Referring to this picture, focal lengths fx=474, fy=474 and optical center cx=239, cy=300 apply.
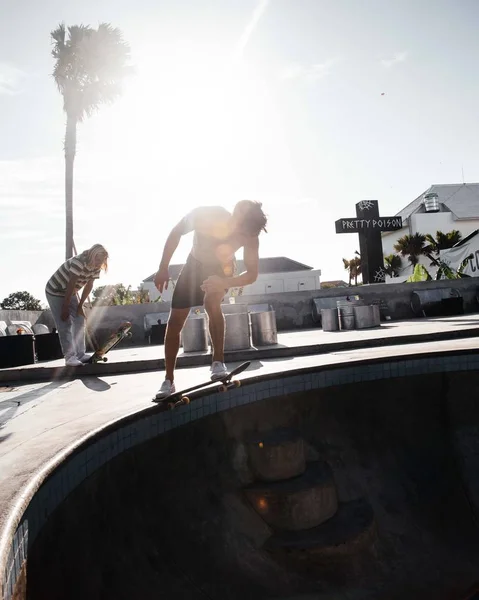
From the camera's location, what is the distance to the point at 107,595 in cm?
220

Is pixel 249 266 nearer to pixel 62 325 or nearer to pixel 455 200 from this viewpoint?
pixel 62 325

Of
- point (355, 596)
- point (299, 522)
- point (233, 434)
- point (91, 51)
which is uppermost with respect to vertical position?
point (91, 51)

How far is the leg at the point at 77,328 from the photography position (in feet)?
22.3

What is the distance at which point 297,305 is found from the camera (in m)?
15.2

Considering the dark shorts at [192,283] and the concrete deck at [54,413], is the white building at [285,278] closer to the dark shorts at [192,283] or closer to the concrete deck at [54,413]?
the concrete deck at [54,413]

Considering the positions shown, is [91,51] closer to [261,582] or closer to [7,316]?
[7,316]

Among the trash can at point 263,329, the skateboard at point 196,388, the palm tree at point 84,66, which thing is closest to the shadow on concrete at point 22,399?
the skateboard at point 196,388

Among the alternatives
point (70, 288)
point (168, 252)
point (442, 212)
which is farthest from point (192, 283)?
point (442, 212)

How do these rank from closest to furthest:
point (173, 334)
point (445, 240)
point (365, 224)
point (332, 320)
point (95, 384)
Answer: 1. point (173, 334)
2. point (95, 384)
3. point (332, 320)
4. point (365, 224)
5. point (445, 240)

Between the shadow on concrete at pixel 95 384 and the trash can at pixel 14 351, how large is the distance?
1.94m

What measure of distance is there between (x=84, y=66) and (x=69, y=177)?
239 inches

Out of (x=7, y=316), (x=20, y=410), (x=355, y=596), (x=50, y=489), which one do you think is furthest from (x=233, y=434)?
(x=7, y=316)

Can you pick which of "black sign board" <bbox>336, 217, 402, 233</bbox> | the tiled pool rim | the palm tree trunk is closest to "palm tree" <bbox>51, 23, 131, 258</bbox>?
the palm tree trunk

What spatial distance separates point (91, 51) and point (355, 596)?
25512 millimetres
